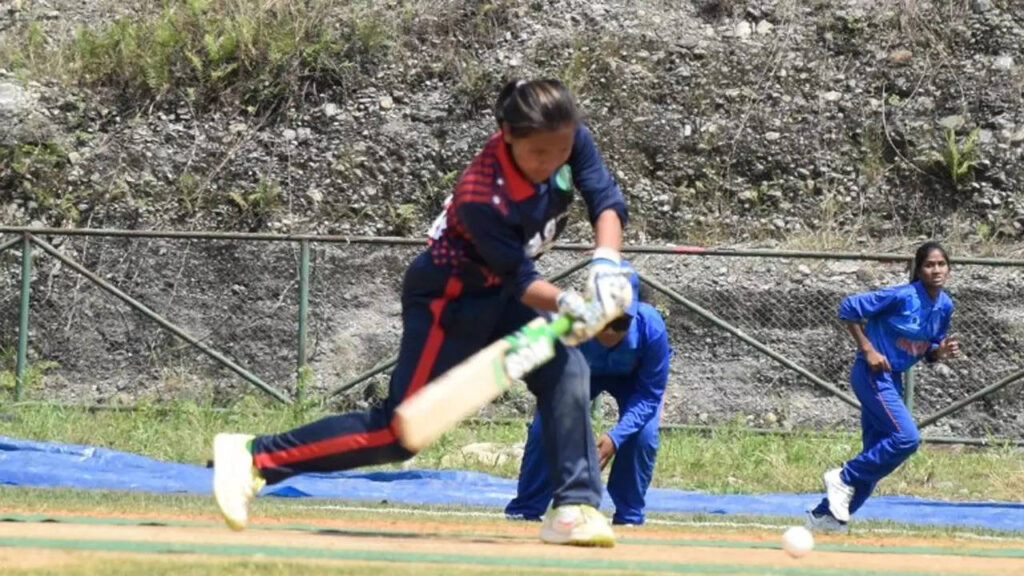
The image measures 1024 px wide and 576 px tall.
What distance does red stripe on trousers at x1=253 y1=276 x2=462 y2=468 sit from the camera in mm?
5926

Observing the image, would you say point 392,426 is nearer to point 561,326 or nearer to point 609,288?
point 561,326

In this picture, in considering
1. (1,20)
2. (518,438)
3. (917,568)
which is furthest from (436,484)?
(1,20)

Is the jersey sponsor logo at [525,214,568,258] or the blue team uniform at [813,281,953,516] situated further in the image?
the blue team uniform at [813,281,953,516]

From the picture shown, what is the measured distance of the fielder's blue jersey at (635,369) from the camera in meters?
9.16

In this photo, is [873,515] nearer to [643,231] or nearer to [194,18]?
[643,231]

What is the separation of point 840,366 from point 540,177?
1092cm

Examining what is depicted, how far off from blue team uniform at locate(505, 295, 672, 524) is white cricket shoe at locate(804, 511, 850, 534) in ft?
4.55

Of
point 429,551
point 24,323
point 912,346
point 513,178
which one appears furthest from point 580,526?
point 24,323

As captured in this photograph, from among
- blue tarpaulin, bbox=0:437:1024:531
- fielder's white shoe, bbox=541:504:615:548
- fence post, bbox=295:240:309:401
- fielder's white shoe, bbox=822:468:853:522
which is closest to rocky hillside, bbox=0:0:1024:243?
fence post, bbox=295:240:309:401

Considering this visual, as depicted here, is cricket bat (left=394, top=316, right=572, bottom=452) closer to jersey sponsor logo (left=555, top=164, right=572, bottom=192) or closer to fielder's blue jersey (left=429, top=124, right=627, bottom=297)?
fielder's blue jersey (left=429, top=124, right=627, bottom=297)

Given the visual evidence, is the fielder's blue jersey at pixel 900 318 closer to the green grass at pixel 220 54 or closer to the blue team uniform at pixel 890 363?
the blue team uniform at pixel 890 363

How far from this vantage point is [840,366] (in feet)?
53.2

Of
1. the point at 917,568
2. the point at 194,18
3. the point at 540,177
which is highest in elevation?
the point at 194,18

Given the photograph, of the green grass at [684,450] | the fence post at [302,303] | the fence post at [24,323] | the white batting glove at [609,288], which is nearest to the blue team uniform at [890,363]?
the green grass at [684,450]
